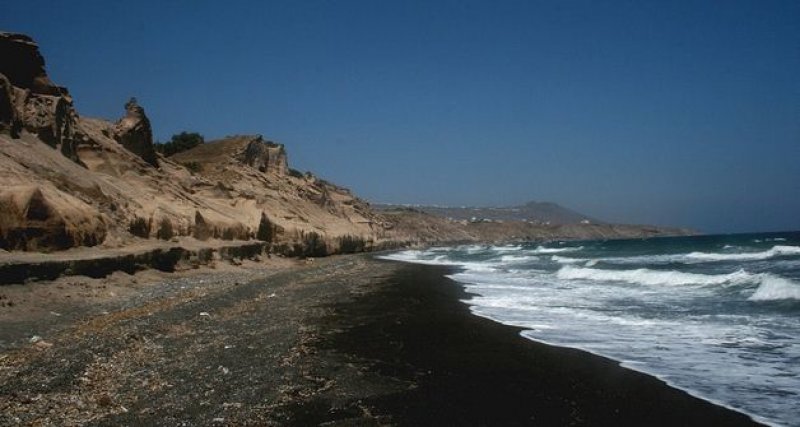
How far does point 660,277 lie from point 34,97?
2885 centimetres

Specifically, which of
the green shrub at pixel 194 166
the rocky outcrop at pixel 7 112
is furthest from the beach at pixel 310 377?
the green shrub at pixel 194 166

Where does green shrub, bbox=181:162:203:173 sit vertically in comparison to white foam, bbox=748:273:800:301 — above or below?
above

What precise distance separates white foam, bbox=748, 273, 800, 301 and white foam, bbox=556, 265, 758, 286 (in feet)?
13.0

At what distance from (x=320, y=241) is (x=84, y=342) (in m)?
40.0

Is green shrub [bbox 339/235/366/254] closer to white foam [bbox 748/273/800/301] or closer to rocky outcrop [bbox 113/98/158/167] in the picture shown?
rocky outcrop [bbox 113/98/158/167]

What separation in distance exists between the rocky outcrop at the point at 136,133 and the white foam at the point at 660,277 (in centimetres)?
2569

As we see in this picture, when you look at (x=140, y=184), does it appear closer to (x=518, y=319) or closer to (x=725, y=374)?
(x=518, y=319)

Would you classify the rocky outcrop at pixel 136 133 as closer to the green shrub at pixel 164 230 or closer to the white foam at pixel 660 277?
the green shrub at pixel 164 230

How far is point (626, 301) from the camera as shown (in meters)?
18.2

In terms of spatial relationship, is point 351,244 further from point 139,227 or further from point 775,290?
point 775,290

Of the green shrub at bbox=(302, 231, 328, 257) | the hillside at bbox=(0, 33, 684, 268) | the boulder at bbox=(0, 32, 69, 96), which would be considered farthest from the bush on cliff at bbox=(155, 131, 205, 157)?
the boulder at bbox=(0, 32, 69, 96)

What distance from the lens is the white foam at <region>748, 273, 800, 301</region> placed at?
16938 mm

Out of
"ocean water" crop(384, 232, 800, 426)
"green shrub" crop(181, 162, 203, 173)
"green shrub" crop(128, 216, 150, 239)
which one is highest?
"green shrub" crop(181, 162, 203, 173)

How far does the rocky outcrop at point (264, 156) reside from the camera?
55438 mm
